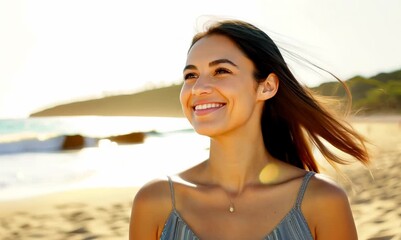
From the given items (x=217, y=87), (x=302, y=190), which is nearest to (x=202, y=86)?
(x=217, y=87)

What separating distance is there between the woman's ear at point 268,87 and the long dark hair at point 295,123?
0.08ft

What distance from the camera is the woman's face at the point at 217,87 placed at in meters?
2.55

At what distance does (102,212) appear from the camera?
27.0 ft

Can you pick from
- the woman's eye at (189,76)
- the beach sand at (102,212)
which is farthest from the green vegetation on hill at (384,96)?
the woman's eye at (189,76)

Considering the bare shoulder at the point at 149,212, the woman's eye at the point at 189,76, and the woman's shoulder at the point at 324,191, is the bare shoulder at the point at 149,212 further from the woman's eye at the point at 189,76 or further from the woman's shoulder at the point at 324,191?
the woman's shoulder at the point at 324,191

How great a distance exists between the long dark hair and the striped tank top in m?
0.46

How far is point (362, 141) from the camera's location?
3.11 m

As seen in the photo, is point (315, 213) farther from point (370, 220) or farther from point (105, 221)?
point (105, 221)

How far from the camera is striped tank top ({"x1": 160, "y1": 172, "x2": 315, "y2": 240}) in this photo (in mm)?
2488

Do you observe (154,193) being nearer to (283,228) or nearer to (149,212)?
(149,212)

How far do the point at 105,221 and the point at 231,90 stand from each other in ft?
17.4

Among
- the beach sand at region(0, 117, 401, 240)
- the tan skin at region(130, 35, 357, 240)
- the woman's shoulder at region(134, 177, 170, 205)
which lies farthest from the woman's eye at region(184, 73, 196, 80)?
the beach sand at region(0, 117, 401, 240)

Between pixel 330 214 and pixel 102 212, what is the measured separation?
6.14 m

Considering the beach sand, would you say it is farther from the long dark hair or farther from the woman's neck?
the woman's neck
